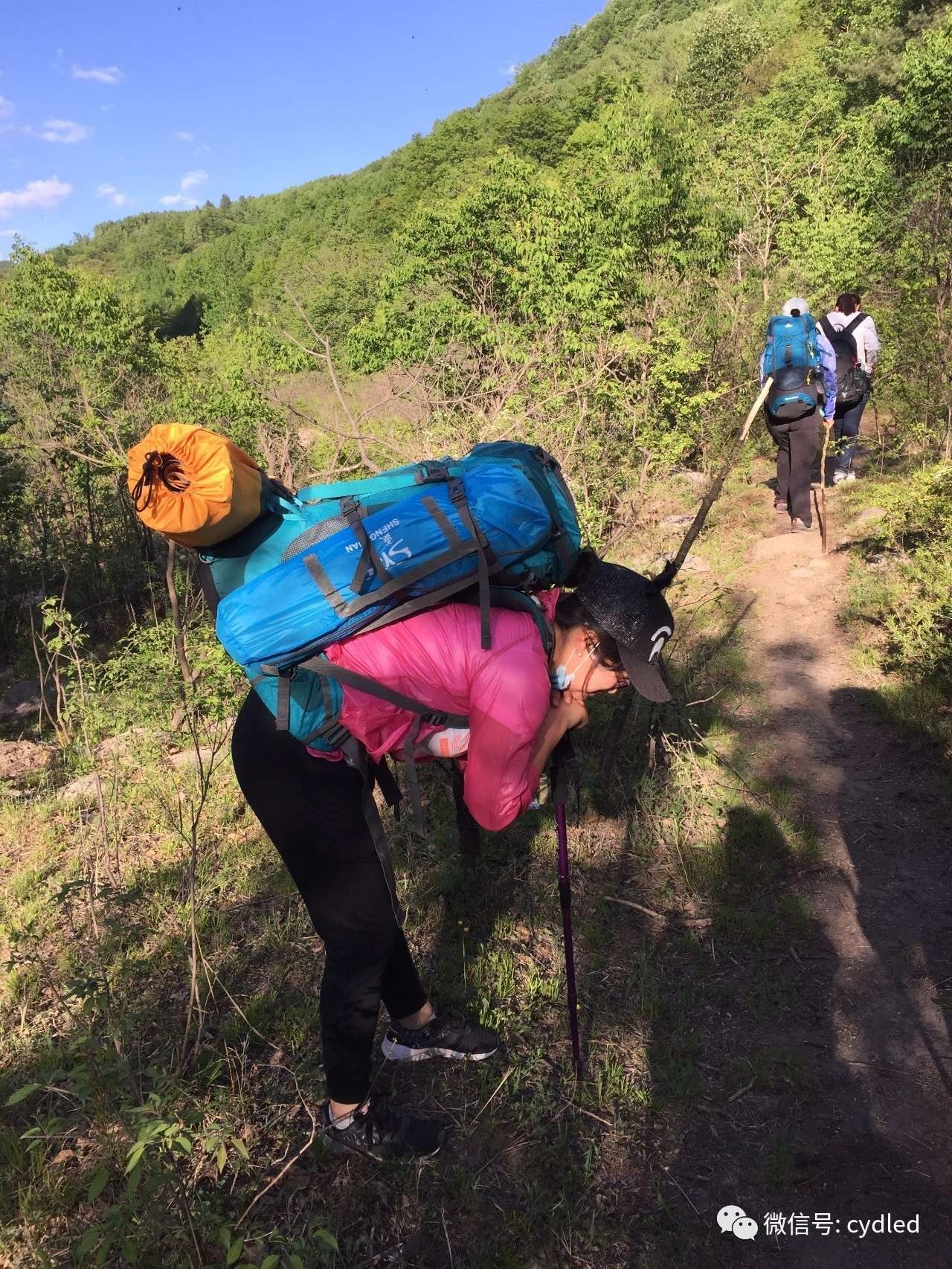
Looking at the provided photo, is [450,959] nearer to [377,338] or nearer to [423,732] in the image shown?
[423,732]

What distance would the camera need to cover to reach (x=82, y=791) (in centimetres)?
480

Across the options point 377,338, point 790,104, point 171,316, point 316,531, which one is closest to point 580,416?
point 316,531

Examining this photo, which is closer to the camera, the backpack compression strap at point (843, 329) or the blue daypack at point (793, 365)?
the blue daypack at point (793, 365)

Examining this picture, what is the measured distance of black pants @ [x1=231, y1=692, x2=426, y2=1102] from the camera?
1.95 m

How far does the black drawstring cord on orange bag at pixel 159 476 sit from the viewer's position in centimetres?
169

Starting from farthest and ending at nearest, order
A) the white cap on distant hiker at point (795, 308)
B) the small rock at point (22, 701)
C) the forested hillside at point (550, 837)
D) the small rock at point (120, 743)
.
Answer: the small rock at point (22, 701), the white cap on distant hiker at point (795, 308), the small rock at point (120, 743), the forested hillside at point (550, 837)

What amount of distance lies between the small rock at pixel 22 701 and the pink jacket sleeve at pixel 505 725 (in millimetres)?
7931

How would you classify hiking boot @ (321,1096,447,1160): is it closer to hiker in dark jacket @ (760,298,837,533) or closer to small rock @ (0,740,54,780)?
small rock @ (0,740,54,780)

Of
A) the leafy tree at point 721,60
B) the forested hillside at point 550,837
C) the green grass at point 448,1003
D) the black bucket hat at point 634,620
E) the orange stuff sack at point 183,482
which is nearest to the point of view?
the orange stuff sack at point 183,482

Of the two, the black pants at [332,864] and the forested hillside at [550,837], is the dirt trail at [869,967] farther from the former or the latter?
the black pants at [332,864]

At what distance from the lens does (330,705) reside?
1840mm

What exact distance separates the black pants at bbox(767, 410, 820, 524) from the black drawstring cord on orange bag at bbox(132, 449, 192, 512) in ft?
20.5

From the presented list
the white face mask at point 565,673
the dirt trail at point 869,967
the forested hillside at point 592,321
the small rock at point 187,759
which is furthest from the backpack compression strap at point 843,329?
the white face mask at point 565,673

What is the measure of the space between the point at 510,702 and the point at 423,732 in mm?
284
